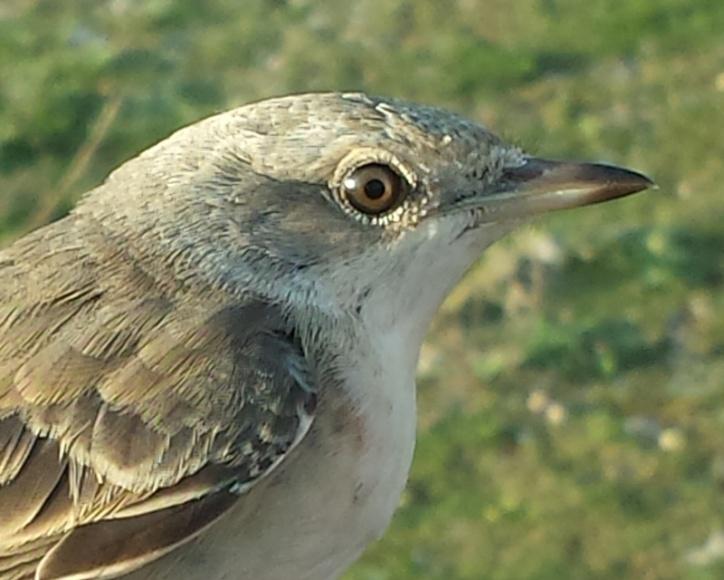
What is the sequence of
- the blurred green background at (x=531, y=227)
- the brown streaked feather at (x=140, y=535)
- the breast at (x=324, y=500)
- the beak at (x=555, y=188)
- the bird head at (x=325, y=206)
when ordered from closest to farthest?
the brown streaked feather at (x=140, y=535)
the breast at (x=324, y=500)
the bird head at (x=325, y=206)
the beak at (x=555, y=188)
the blurred green background at (x=531, y=227)

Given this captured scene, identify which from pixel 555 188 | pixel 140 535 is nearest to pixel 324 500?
pixel 140 535

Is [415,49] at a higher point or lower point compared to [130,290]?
lower

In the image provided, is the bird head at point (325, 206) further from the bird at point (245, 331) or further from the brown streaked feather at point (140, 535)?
the brown streaked feather at point (140, 535)

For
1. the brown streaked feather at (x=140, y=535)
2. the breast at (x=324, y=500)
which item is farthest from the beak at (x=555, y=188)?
the brown streaked feather at (x=140, y=535)

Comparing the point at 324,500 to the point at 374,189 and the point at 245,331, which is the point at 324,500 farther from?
the point at 374,189

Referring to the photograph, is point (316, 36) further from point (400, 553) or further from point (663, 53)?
point (400, 553)

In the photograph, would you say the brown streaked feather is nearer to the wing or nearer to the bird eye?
the wing

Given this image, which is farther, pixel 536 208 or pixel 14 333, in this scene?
pixel 536 208

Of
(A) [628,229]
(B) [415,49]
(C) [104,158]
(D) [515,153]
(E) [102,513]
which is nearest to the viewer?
(E) [102,513]

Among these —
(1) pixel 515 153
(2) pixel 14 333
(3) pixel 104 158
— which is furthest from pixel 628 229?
(2) pixel 14 333
